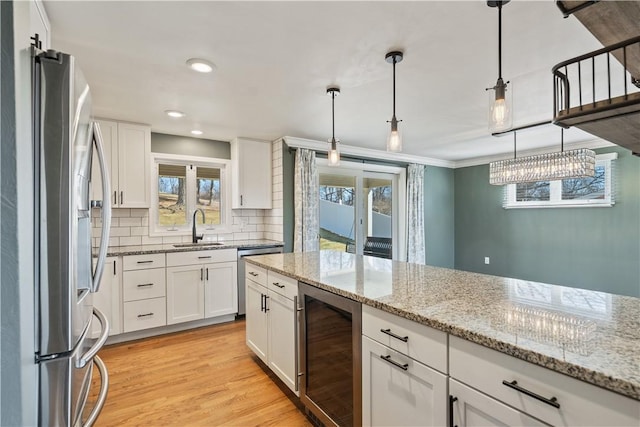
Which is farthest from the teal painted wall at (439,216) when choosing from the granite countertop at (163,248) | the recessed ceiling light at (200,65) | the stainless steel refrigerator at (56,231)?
the stainless steel refrigerator at (56,231)

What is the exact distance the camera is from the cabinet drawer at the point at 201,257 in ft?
11.1

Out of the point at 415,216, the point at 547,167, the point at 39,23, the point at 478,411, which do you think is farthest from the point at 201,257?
the point at 415,216

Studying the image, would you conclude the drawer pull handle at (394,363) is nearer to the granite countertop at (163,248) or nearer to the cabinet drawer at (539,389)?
the cabinet drawer at (539,389)

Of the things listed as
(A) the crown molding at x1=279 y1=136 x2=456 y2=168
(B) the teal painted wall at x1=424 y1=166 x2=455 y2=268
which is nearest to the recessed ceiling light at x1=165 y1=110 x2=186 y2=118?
(A) the crown molding at x1=279 y1=136 x2=456 y2=168

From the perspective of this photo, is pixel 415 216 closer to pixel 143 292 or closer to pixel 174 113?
pixel 174 113

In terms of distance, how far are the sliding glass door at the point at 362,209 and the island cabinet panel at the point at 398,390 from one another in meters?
3.28

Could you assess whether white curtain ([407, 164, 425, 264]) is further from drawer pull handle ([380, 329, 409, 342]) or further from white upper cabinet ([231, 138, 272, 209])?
drawer pull handle ([380, 329, 409, 342])

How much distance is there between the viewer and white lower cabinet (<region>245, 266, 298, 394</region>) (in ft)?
6.53

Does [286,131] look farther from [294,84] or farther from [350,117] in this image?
[294,84]

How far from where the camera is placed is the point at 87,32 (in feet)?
5.69

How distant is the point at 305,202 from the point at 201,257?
4.84 ft

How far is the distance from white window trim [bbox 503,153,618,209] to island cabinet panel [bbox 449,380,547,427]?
4.67 meters

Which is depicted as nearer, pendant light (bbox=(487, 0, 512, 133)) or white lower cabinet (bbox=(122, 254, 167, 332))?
pendant light (bbox=(487, 0, 512, 133))

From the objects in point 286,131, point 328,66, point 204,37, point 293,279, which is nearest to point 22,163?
point 204,37
